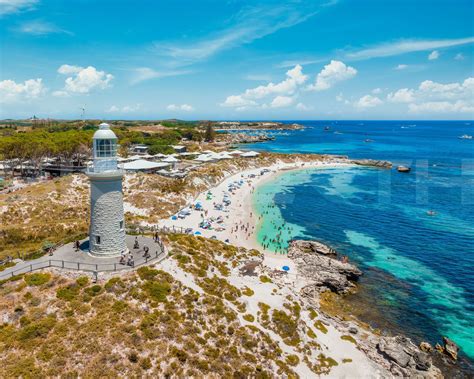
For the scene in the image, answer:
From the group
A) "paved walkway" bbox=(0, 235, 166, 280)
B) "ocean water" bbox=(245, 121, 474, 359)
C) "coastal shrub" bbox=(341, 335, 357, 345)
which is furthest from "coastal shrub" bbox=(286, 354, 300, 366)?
"ocean water" bbox=(245, 121, 474, 359)

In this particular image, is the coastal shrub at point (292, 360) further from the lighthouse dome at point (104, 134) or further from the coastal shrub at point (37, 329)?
the lighthouse dome at point (104, 134)

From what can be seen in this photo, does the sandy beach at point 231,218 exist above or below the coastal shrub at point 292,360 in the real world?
above

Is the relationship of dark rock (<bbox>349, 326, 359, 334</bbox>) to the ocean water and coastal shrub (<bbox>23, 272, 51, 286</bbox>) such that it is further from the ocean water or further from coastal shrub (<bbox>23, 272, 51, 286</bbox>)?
coastal shrub (<bbox>23, 272, 51, 286</bbox>)

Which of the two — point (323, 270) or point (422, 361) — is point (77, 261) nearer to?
point (323, 270)

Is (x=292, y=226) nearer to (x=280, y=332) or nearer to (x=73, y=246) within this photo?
(x=280, y=332)

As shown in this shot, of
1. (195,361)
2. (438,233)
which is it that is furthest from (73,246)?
(438,233)

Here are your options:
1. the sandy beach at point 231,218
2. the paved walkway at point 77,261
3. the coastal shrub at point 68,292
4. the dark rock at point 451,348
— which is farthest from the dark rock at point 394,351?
the coastal shrub at point 68,292
